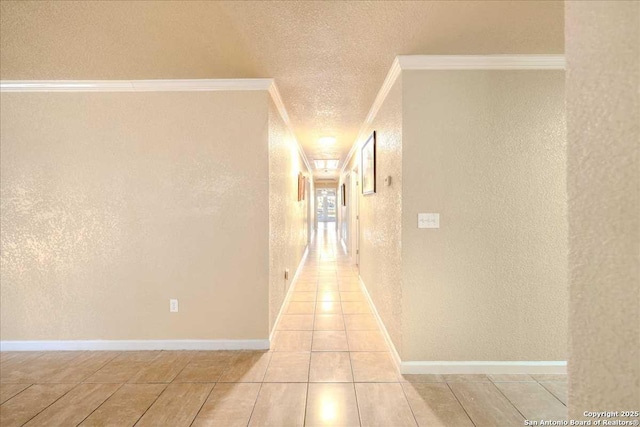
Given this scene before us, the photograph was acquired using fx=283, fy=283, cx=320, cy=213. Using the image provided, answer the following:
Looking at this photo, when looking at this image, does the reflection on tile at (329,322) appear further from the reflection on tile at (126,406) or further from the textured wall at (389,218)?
the reflection on tile at (126,406)

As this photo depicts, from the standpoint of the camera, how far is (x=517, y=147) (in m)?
2.11

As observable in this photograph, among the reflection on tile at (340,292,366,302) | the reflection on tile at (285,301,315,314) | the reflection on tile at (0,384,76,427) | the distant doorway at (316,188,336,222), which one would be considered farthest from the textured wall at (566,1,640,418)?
the distant doorway at (316,188,336,222)

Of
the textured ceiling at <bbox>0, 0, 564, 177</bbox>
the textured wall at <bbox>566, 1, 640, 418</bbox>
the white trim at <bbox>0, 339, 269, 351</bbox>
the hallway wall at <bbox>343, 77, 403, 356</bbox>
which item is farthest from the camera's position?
the white trim at <bbox>0, 339, 269, 351</bbox>

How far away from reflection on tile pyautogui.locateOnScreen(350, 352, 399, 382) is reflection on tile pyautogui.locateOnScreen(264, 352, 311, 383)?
15.4 inches

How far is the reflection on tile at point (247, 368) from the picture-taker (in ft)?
6.96

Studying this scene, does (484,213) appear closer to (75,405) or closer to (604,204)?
(604,204)

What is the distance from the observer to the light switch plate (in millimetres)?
2135

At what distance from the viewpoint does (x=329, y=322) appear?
122 inches

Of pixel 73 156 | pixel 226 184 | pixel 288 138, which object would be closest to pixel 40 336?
pixel 73 156

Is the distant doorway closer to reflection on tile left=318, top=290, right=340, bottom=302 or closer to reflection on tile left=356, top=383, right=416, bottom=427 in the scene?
reflection on tile left=318, top=290, right=340, bottom=302

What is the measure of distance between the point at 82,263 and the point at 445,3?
3.38 meters

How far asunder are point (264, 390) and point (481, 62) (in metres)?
2.84

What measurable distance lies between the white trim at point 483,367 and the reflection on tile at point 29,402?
2443mm

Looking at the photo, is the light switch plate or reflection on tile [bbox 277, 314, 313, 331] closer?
the light switch plate
